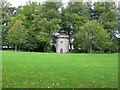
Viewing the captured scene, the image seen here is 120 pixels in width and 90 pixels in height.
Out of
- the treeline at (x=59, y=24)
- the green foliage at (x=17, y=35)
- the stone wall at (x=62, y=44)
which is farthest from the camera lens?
the stone wall at (x=62, y=44)

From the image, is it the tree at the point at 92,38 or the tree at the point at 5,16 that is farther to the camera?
the tree at the point at 5,16

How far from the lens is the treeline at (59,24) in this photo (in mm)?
20891

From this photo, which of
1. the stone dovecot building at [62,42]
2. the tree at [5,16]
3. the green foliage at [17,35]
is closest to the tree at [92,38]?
the stone dovecot building at [62,42]

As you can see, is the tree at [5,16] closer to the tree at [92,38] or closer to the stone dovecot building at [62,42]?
the stone dovecot building at [62,42]

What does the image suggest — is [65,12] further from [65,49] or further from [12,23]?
[12,23]

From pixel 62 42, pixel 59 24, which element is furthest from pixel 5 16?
pixel 62 42

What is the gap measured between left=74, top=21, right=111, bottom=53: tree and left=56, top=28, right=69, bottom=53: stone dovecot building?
249 centimetres

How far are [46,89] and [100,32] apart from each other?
16712 mm

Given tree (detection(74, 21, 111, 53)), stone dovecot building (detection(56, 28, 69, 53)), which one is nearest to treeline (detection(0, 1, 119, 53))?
tree (detection(74, 21, 111, 53))

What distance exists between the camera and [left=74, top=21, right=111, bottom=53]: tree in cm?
2048

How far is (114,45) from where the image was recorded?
21875 mm

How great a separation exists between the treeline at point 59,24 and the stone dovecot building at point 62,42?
0.46 m

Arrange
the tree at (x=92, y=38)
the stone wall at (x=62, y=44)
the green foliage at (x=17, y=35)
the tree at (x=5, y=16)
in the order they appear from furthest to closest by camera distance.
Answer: the stone wall at (x=62, y=44), the tree at (x=5, y=16), the green foliage at (x=17, y=35), the tree at (x=92, y=38)

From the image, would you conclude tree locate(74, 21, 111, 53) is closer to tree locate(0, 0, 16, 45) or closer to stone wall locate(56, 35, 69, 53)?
stone wall locate(56, 35, 69, 53)
